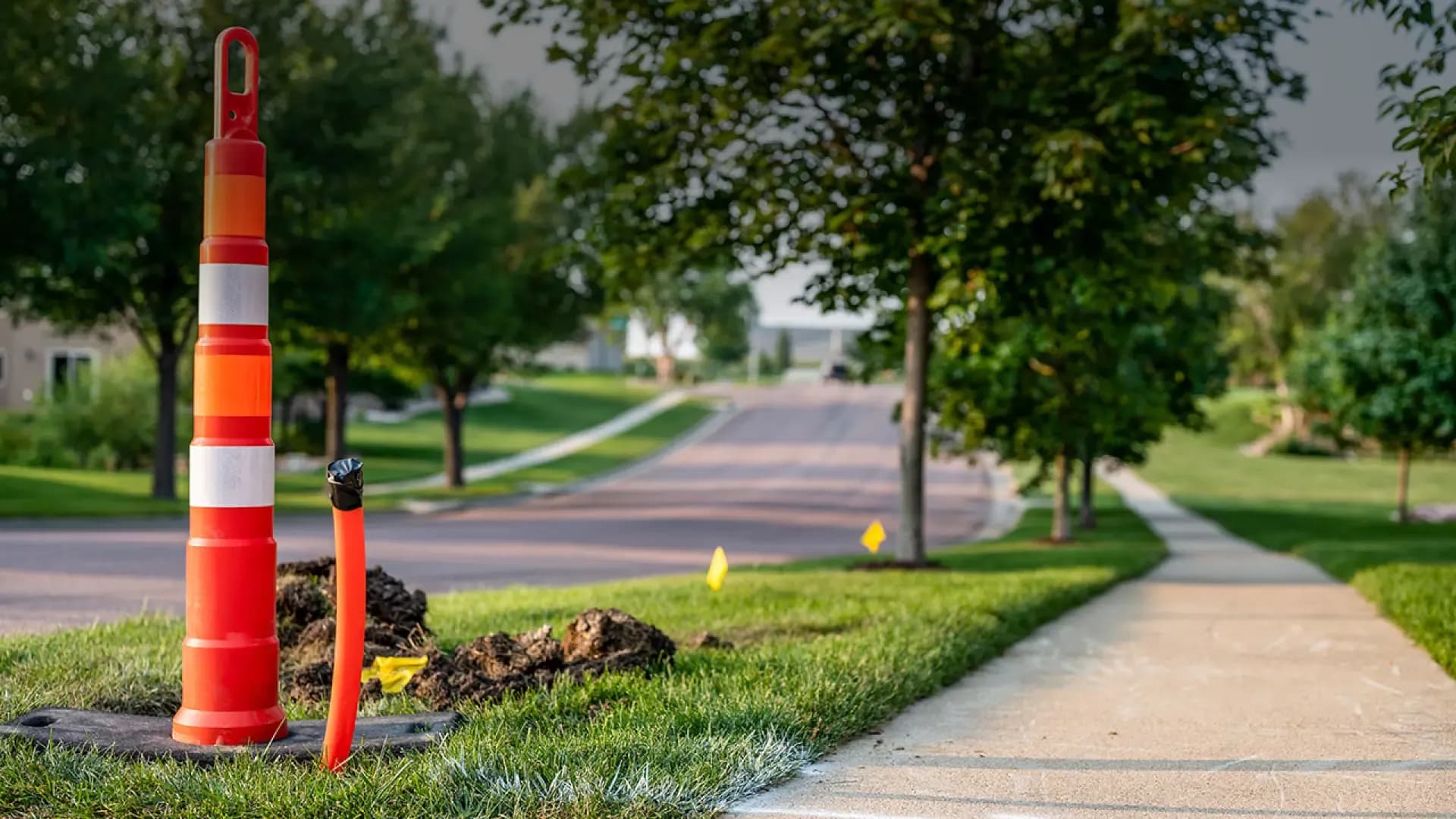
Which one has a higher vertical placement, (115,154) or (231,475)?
(115,154)

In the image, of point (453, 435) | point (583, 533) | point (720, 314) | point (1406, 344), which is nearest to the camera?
point (583, 533)

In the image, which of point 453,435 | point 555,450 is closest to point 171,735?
point 453,435

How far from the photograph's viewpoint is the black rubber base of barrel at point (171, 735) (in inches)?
206

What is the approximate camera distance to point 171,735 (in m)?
5.46

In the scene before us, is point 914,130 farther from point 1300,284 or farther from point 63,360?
point 1300,284

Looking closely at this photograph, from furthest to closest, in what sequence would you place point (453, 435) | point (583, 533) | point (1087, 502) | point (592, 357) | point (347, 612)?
point (592, 357), point (453, 435), point (1087, 502), point (583, 533), point (347, 612)

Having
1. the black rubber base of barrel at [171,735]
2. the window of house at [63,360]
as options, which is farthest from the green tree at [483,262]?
the black rubber base of barrel at [171,735]

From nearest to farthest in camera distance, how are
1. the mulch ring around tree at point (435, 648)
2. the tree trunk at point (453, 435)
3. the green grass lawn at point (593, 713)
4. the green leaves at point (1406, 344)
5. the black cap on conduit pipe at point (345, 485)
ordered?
the green grass lawn at point (593, 713), the black cap on conduit pipe at point (345, 485), the mulch ring around tree at point (435, 648), the green leaves at point (1406, 344), the tree trunk at point (453, 435)

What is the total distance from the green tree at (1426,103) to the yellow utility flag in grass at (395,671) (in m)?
5.45

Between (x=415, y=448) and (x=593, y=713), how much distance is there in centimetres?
4575

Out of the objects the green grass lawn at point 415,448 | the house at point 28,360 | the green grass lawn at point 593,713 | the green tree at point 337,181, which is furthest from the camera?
the house at point 28,360

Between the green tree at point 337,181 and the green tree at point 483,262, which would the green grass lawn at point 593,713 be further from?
the green tree at point 483,262

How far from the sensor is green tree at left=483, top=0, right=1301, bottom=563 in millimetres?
14250

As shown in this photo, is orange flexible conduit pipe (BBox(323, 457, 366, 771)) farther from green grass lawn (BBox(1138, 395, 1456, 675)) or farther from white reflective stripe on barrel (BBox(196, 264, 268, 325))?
green grass lawn (BBox(1138, 395, 1456, 675))
